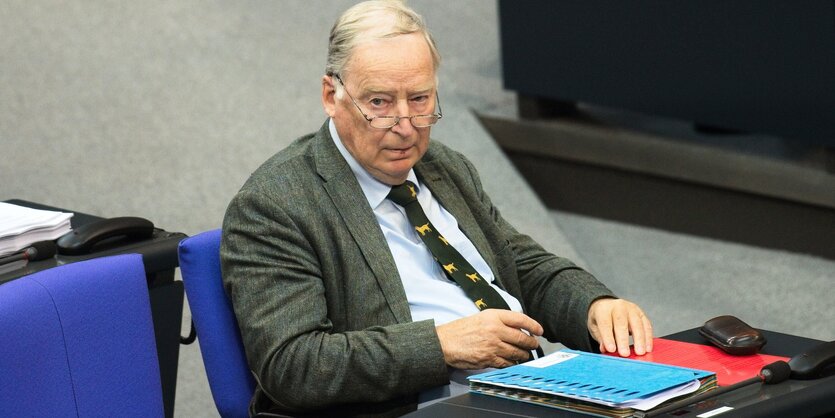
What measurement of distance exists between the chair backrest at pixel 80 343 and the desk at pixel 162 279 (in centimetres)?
41

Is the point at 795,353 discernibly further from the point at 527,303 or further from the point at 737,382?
the point at 527,303

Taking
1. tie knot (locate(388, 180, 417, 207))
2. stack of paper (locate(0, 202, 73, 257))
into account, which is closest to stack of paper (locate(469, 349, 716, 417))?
tie knot (locate(388, 180, 417, 207))

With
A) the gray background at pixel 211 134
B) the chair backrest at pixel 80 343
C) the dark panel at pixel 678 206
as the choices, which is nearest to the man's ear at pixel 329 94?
the chair backrest at pixel 80 343

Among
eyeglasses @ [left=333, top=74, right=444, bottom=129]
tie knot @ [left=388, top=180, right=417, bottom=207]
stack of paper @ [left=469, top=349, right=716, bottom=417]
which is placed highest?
eyeglasses @ [left=333, top=74, right=444, bottom=129]

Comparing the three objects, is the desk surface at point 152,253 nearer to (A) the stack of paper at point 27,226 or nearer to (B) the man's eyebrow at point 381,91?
(A) the stack of paper at point 27,226

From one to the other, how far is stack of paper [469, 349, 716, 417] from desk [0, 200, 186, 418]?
107 cm

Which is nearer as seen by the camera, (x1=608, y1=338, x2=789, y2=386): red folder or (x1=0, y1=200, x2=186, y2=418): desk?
(x1=608, y1=338, x2=789, y2=386): red folder

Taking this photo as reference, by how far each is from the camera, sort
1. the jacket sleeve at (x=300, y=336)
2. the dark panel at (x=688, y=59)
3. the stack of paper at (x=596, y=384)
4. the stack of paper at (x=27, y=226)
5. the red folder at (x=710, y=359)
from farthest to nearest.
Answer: the dark panel at (x=688, y=59)
the stack of paper at (x=27, y=226)
the jacket sleeve at (x=300, y=336)
the red folder at (x=710, y=359)
the stack of paper at (x=596, y=384)

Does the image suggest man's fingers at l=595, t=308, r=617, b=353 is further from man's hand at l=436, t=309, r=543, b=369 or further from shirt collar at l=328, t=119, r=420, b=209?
shirt collar at l=328, t=119, r=420, b=209

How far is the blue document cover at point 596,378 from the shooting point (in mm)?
1953

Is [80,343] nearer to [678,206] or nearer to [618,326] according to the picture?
[618,326]

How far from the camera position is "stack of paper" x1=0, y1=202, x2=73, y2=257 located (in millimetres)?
2785

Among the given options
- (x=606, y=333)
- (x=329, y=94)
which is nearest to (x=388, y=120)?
(x=329, y=94)

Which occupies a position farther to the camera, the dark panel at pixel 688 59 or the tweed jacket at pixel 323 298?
the dark panel at pixel 688 59
